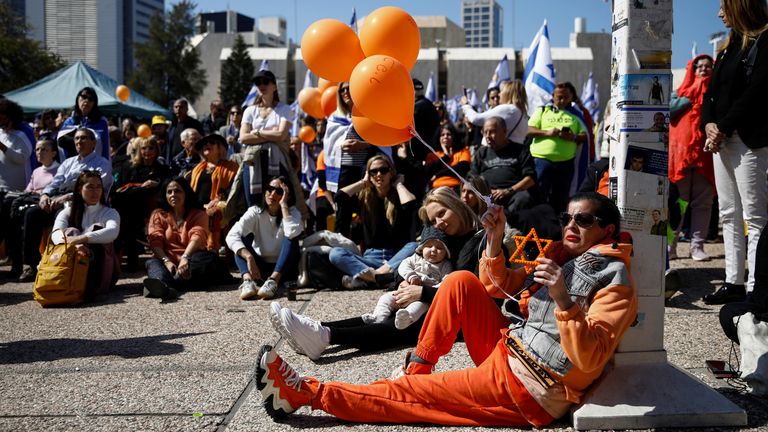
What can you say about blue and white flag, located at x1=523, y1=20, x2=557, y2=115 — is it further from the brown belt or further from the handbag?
the brown belt

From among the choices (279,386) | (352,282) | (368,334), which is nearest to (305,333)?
(368,334)

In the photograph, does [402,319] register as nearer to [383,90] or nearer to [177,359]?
[177,359]

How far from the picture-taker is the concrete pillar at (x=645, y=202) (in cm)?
302

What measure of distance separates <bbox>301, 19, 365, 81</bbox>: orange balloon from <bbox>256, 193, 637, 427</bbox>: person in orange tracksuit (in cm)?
173

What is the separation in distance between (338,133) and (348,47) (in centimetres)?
311

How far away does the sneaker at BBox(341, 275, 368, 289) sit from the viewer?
6466mm

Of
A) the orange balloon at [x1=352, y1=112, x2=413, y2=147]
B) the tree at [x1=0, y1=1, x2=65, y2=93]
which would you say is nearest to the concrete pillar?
the orange balloon at [x1=352, y1=112, x2=413, y2=147]

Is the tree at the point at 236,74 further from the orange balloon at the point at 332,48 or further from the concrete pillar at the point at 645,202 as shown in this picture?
the concrete pillar at the point at 645,202

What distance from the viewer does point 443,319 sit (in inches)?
129

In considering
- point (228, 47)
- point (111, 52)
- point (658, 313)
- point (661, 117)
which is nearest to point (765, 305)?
point (658, 313)

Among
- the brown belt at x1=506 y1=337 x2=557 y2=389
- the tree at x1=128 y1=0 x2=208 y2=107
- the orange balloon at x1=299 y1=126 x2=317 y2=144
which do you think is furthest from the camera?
the tree at x1=128 y1=0 x2=208 y2=107

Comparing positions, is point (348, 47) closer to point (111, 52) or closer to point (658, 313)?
point (658, 313)

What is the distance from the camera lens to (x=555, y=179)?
298 inches

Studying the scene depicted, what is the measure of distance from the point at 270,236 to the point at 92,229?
1.68 meters
